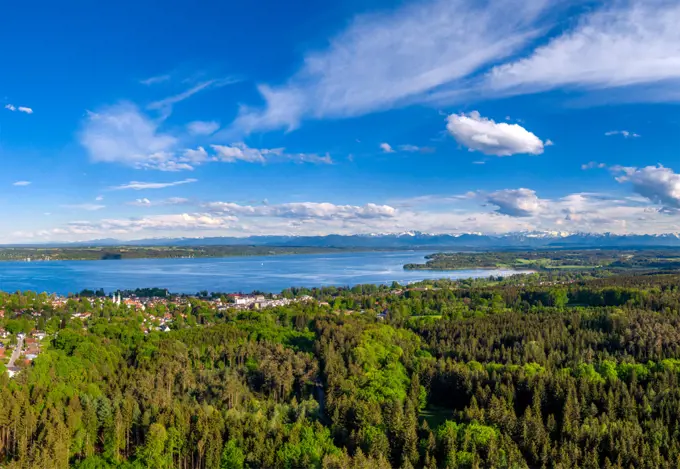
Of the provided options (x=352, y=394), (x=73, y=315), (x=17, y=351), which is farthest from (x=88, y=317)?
(x=352, y=394)

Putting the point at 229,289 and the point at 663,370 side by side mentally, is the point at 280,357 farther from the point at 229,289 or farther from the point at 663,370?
the point at 229,289

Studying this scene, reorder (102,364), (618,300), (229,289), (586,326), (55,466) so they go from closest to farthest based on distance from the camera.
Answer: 1. (55,466)
2. (102,364)
3. (586,326)
4. (618,300)
5. (229,289)

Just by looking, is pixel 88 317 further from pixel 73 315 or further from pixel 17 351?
pixel 17 351

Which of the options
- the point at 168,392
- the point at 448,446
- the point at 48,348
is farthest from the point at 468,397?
the point at 48,348

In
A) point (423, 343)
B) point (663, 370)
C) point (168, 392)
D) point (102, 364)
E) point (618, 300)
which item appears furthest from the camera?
point (618, 300)

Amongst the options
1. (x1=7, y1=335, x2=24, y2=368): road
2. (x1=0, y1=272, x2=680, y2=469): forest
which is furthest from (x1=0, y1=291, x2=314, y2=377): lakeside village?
(x1=0, y1=272, x2=680, y2=469): forest

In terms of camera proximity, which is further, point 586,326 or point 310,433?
point 586,326

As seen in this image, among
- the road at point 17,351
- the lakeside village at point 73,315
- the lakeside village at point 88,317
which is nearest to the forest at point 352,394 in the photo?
the lakeside village at point 73,315
